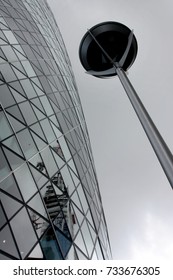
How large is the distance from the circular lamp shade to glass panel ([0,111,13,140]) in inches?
198

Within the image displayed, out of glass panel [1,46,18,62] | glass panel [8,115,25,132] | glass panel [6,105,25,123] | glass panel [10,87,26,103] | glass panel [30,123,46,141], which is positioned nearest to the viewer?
glass panel [8,115,25,132]

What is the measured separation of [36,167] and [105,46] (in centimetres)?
685

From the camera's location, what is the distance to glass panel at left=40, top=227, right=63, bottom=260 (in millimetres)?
11092

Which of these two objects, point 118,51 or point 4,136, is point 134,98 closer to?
point 118,51

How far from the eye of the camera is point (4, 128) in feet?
42.2

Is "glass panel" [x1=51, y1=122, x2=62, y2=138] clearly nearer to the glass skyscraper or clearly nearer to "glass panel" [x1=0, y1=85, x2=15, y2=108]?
the glass skyscraper

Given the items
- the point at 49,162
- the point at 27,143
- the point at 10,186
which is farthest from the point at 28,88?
the point at 10,186

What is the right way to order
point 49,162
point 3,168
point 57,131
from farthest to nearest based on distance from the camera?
point 57,131 → point 49,162 → point 3,168

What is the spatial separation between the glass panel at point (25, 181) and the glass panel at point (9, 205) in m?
0.86

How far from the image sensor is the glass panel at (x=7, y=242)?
9.20 metres

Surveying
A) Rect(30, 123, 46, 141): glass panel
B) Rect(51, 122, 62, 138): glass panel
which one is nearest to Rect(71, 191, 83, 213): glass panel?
Rect(30, 123, 46, 141): glass panel

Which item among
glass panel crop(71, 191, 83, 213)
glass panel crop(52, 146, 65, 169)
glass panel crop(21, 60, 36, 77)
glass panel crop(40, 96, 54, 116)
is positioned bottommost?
glass panel crop(71, 191, 83, 213)

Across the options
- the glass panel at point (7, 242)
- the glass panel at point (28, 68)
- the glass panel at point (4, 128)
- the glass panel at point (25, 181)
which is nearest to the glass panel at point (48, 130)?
the glass panel at point (4, 128)

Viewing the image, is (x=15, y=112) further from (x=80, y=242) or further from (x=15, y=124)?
(x=80, y=242)
